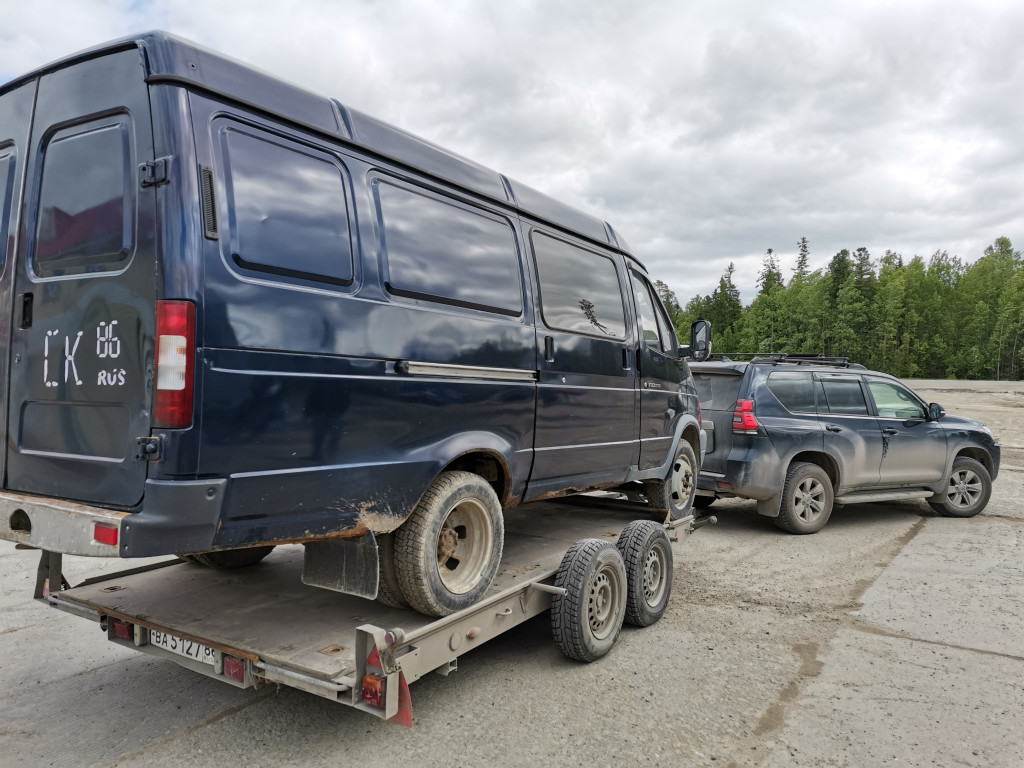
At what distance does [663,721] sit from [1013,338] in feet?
297

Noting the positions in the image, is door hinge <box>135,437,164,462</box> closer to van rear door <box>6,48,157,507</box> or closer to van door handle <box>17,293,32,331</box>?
van rear door <box>6,48,157,507</box>

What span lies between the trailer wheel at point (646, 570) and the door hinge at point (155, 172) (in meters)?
3.54

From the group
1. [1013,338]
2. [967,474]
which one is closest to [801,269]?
[1013,338]

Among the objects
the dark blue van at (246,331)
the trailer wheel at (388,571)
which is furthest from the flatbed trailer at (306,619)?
the dark blue van at (246,331)

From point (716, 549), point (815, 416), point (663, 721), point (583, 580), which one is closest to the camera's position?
point (663, 721)

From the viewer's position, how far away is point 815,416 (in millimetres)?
8414

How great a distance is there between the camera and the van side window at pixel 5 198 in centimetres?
338

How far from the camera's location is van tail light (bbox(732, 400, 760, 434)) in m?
8.10

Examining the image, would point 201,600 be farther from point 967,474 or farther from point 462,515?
point 967,474

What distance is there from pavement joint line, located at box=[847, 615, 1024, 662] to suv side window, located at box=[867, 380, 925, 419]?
4.39m

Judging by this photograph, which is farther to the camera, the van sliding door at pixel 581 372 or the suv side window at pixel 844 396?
the suv side window at pixel 844 396

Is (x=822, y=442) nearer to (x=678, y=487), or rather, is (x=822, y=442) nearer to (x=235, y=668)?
(x=678, y=487)

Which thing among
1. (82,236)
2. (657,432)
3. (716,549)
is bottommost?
(716,549)

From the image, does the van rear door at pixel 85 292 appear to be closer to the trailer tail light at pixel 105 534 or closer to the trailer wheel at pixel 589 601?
the trailer tail light at pixel 105 534
